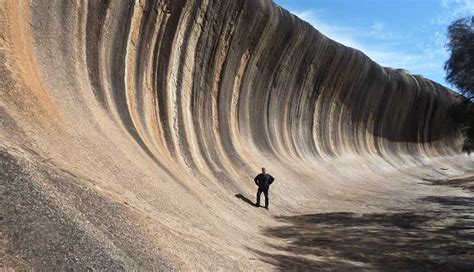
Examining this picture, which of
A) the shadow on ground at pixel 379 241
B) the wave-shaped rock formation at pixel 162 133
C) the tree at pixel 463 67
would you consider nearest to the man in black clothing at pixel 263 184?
the wave-shaped rock formation at pixel 162 133

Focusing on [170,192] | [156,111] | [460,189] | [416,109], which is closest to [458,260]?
[170,192]

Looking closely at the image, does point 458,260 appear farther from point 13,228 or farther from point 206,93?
point 206,93

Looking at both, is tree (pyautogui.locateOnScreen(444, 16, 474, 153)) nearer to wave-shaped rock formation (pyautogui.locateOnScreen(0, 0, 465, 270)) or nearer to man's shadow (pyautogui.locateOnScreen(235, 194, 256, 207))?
wave-shaped rock formation (pyautogui.locateOnScreen(0, 0, 465, 270))

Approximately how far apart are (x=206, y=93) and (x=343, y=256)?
30.8 ft

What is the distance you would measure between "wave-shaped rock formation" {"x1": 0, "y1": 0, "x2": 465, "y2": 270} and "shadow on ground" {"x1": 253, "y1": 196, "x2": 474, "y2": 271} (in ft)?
2.38

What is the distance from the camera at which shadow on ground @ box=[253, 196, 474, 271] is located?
8.60 m

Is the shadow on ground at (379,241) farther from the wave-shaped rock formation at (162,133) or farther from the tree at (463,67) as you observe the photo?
the tree at (463,67)

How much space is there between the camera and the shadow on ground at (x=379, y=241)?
8.60 metres

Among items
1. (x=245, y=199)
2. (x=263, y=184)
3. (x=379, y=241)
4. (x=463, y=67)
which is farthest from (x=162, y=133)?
(x=463, y=67)

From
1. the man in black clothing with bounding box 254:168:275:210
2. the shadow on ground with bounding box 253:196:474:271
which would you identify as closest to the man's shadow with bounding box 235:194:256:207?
the man in black clothing with bounding box 254:168:275:210

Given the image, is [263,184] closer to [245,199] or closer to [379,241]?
[245,199]

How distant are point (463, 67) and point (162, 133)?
9573 mm

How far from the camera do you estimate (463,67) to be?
588 inches

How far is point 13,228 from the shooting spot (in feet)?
15.7
